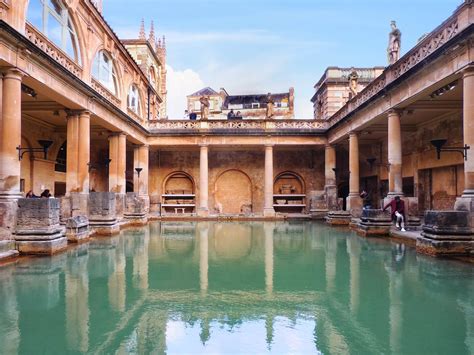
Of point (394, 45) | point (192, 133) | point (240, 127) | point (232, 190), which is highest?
point (394, 45)

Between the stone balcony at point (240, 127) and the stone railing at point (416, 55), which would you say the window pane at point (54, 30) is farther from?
the stone railing at point (416, 55)

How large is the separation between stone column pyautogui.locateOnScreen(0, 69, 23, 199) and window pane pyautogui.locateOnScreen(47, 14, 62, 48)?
316 cm

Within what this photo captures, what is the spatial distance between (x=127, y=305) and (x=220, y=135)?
18.9m

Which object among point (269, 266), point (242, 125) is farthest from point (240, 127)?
point (269, 266)

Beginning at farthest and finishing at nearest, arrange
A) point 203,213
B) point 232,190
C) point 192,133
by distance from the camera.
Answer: point 232,190, point 192,133, point 203,213

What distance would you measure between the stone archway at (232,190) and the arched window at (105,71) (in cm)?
1149

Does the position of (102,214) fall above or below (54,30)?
below

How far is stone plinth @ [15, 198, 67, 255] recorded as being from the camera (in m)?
8.92

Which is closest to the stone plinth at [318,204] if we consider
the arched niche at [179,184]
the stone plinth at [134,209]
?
the arched niche at [179,184]

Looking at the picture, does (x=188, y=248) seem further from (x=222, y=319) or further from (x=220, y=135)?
(x=220, y=135)

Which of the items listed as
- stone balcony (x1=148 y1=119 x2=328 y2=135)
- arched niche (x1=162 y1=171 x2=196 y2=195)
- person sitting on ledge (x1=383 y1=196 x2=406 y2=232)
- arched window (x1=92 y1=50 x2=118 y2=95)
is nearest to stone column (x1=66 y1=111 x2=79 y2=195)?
arched window (x1=92 y1=50 x2=118 y2=95)

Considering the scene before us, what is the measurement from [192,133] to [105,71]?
7.77 meters

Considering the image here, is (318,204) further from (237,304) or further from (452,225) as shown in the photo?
(237,304)

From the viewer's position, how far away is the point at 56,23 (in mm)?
12109
